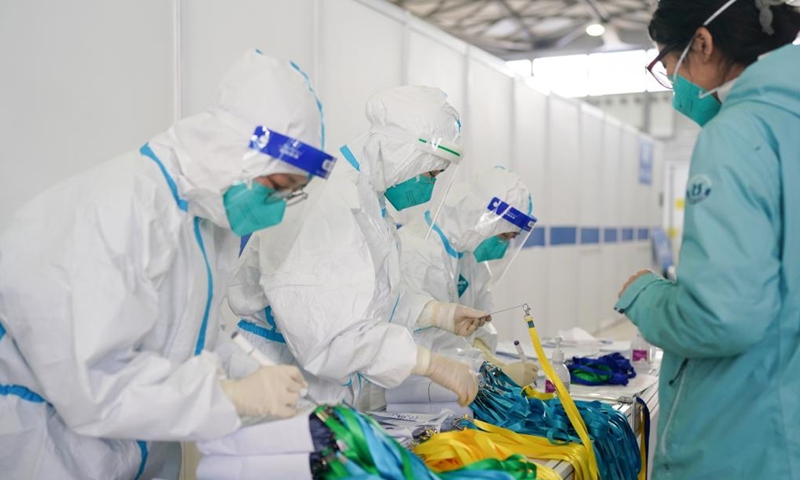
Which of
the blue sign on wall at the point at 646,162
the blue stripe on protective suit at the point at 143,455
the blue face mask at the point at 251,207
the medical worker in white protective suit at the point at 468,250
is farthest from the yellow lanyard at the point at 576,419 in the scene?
the blue sign on wall at the point at 646,162

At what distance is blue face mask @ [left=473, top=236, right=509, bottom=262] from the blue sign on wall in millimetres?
7167

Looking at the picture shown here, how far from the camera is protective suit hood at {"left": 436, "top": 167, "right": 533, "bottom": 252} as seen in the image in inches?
120

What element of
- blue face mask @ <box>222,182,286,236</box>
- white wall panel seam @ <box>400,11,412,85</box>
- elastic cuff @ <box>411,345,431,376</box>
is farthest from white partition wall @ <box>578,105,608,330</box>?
blue face mask @ <box>222,182,286,236</box>

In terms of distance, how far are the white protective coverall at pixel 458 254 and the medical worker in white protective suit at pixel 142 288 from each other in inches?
46.1

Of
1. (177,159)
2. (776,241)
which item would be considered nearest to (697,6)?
(776,241)

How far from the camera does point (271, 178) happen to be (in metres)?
1.51

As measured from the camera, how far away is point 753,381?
1.42 m

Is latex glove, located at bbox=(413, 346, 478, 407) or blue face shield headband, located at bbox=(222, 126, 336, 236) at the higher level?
blue face shield headband, located at bbox=(222, 126, 336, 236)

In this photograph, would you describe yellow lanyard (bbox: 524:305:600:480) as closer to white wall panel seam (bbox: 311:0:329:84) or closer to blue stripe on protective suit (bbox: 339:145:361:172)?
blue stripe on protective suit (bbox: 339:145:361:172)

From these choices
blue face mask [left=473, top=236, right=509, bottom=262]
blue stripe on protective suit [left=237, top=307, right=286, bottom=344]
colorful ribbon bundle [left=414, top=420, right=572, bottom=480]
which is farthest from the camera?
blue face mask [left=473, top=236, right=509, bottom=262]

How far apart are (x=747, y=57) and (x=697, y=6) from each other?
0.15 m

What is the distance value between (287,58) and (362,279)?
1.67 m

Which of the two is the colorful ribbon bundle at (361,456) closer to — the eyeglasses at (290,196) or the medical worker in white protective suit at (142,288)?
the medical worker in white protective suit at (142,288)

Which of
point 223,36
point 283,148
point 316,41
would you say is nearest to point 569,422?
point 283,148
